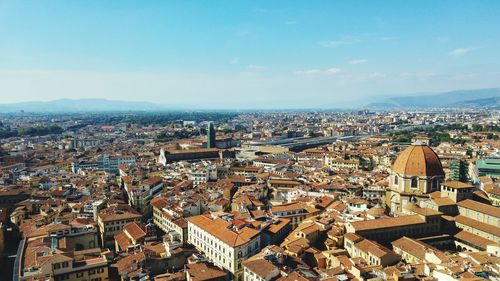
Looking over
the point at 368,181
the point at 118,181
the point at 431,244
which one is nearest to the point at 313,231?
the point at 431,244

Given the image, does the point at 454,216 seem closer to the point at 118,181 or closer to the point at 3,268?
the point at 3,268

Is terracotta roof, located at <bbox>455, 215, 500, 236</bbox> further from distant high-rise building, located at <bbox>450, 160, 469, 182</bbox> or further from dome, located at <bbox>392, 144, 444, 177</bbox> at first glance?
distant high-rise building, located at <bbox>450, 160, 469, 182</bbox>

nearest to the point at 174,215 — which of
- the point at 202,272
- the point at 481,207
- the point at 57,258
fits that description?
the point at 202,272

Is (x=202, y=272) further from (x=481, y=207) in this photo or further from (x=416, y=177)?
(x=481, y=207)

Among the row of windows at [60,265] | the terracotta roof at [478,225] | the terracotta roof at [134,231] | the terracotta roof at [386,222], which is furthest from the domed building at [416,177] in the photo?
the row of windows at [60,265]

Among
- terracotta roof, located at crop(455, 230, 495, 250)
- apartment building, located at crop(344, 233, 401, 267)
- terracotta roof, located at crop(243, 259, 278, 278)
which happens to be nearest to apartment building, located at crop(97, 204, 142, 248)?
terracotta roof, located at crop(243, 259, 278, 278)

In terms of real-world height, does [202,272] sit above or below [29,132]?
below

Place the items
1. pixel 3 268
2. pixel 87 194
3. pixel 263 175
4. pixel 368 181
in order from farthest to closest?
pixel 263 175, pixel 368 181, pixel 87 194, pixel 3 268

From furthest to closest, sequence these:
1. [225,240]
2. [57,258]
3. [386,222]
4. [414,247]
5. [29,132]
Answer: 1. [29,132]
2. [386,222]
3. [414,247]
4. [225,240]
5. [57,258]
